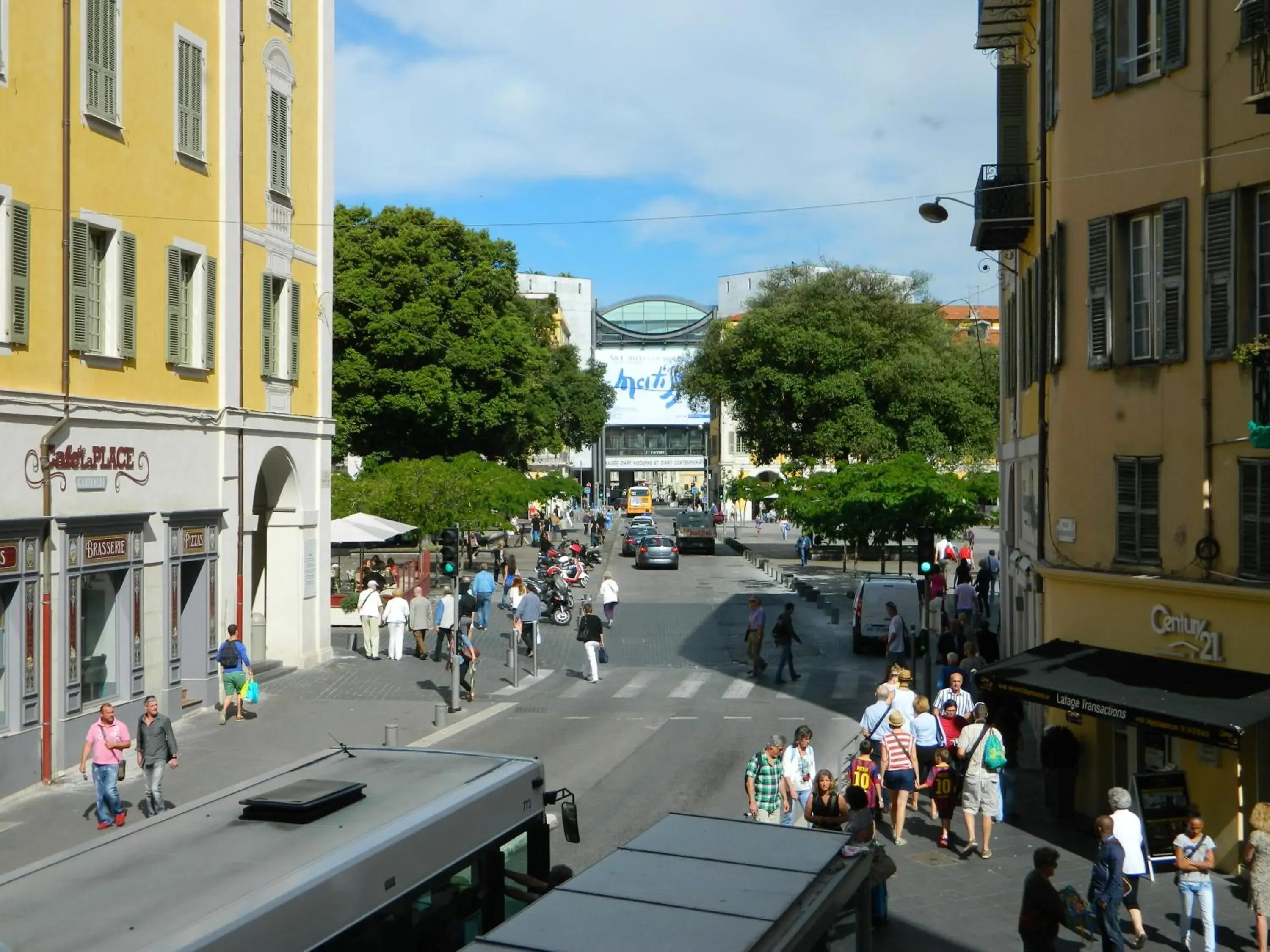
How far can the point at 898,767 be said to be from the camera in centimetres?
1473

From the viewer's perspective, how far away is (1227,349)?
14.0 metres

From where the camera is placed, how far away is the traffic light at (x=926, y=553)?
28.2 m

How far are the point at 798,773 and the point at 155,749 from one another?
7.13m

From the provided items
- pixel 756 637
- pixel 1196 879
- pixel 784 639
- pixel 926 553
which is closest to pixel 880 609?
pixel 926 553

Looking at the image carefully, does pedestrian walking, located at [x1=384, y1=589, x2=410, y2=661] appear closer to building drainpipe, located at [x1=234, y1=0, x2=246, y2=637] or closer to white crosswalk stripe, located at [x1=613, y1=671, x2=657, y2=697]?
building drainpipe, located at [x1=234, y1=0, x2=246, y2=637]

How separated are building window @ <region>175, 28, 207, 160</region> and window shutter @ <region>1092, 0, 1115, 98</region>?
13.7 meters

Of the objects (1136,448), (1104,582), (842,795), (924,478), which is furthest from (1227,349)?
(924,478)

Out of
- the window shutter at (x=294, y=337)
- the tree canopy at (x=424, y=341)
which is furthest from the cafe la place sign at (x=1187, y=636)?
the tree canopy at (x=424, y=341)

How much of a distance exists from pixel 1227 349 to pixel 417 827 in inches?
403

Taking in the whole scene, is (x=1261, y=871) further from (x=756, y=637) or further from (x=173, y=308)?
(x=173, y=308)

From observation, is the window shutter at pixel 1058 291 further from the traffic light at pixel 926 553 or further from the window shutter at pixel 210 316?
the window shutter at pixel 210 316

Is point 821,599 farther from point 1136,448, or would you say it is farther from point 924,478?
point 1136,448

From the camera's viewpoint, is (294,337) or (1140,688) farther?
(294,337)

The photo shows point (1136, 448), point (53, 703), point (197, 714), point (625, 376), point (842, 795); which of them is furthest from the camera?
point (625, 376)
